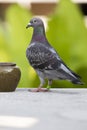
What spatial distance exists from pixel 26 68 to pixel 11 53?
3.4 inches

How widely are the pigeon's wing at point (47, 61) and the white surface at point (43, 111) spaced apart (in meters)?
0.08

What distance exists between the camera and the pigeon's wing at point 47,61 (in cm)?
193

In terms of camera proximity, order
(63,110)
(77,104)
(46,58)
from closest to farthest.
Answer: (63,110), (77,104), (46,58)

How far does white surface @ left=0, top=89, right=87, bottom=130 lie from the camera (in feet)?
4.90

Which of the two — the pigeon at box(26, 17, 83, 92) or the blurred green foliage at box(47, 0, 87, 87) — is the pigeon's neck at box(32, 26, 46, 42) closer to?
the pigeon at box(26, 17, 83, 92)

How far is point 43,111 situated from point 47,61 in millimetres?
357

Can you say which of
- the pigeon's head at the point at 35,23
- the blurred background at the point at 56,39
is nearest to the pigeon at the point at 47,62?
the pigeon's head at the point at 35,23

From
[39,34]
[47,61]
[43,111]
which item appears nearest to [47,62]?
[47,61]

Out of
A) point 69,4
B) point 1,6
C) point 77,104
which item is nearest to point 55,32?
point 69,4

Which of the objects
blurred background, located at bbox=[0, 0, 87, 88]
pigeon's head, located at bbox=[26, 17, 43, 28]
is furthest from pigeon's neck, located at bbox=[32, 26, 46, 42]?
blurred background, located at bbox=[0, 0, 87, 88]

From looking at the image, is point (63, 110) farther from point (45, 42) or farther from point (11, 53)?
point (11, 53)

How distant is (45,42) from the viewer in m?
1.96

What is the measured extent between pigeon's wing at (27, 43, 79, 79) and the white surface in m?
0.08

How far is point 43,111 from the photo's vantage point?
1.60 m
